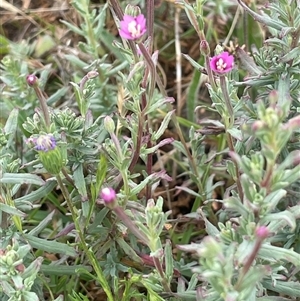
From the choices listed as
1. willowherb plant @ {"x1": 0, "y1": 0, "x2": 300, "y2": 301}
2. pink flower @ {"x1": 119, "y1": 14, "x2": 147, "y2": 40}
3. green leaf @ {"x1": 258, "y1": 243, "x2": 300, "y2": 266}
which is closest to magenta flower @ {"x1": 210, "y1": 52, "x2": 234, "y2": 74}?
willowherb plant @ {"x1": 0, "y1": 0, "x2": 300, "y2": 301}

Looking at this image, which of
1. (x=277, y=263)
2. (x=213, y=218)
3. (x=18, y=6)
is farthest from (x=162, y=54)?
(x=277, y=263)

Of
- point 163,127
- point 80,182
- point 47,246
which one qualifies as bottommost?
point 47,246

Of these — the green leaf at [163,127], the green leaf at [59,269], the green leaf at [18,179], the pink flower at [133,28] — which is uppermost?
the pink flower at [133,28]

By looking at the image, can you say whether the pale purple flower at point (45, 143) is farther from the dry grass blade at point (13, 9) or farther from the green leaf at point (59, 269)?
the dry grass blade at point (13, 9)

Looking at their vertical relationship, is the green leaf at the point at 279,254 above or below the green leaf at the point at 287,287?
above

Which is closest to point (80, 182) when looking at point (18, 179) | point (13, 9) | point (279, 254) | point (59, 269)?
point (18, 179)

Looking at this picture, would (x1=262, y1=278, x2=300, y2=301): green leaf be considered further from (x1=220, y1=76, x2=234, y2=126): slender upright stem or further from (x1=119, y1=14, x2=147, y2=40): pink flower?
(x1=119, y1=14, x2=147, y2=40): pink flower

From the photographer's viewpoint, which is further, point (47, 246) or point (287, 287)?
point (47, 246)

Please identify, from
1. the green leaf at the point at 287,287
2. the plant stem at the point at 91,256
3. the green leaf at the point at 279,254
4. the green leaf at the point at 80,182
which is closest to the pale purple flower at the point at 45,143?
the plant stem at the point at 91,256

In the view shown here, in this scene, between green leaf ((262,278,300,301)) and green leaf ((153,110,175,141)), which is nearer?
green leaf ((262,278,300,301))

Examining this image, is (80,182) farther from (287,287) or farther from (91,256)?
(287,287)

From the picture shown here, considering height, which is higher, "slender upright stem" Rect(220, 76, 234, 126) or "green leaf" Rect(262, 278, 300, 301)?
"slender upright stem" Rect(220, 76, 234, 126)
